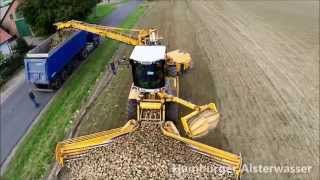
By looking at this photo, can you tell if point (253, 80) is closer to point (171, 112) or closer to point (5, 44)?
point (171, 112)

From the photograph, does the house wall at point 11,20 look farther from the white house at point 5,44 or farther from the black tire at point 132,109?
the black tire at point 132,109

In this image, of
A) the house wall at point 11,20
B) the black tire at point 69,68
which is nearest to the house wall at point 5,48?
the house wall at point 11,20

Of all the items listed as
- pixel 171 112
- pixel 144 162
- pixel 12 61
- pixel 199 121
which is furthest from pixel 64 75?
pixel 144 162

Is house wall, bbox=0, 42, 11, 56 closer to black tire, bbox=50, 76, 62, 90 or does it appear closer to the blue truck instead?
the blue truck

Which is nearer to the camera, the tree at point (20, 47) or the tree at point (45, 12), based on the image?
the tree at point (20, 47)

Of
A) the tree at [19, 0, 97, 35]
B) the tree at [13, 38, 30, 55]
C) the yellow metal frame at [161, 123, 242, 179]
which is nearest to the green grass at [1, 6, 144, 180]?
the tree at [13, 38, 30, 55]

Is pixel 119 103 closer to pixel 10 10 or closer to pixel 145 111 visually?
pixel 145 111

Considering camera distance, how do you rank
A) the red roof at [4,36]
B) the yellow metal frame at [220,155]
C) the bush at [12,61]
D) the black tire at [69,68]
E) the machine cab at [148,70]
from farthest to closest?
1. the red roof at [4,36]
2. the bush at [12,61]
3. the black tire at [69,68]
4. the machine cab at [148,70]
5. the yellow metal frame at [220,155]
